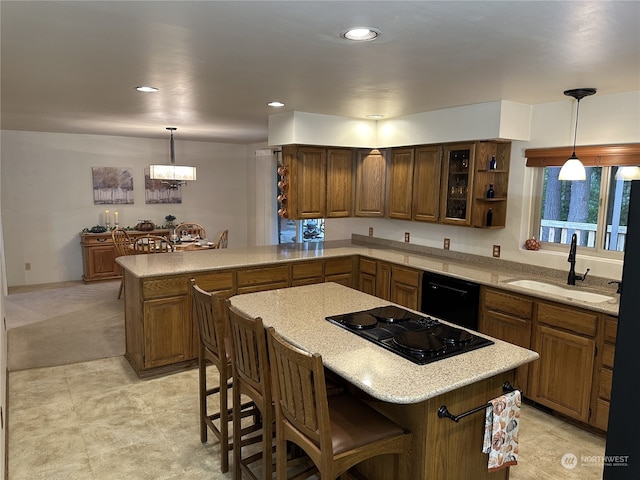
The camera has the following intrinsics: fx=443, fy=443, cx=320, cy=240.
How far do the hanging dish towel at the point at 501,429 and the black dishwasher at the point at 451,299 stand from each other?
1.77 metres

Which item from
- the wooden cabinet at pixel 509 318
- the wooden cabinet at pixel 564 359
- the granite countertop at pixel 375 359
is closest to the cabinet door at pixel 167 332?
the granite countertop at pixel 375 359

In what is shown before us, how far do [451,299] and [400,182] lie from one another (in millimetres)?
1555

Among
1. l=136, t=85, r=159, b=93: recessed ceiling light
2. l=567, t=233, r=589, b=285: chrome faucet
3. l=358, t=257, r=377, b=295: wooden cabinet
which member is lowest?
l=358, t=257, r=377, b=295: wooden cabinet

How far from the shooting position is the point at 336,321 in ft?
8.28

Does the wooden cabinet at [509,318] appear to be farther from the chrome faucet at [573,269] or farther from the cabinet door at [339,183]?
the cabinet door at [339,183]

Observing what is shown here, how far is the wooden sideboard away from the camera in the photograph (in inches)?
276

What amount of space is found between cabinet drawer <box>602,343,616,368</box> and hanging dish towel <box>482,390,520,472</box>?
1.31 meters

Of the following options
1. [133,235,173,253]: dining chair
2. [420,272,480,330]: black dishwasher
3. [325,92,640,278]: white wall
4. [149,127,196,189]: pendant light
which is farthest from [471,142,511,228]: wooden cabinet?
[149,127,196,189]: pendant light

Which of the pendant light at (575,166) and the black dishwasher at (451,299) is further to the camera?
the black dishwasher at (451,299)

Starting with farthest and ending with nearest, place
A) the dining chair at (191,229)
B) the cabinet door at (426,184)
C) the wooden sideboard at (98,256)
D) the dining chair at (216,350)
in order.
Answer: the dining chair at (191,229) → the wooden sideboard at (98,256) → the cabinet door at (426,184) → the dining chair at (216,350)

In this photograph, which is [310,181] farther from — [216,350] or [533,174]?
[216,350]

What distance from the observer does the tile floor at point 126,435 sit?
2.62 m

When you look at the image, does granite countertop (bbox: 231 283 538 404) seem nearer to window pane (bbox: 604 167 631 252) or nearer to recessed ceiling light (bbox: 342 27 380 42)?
recessed ceiling light (bbox: 342 27 380 42)

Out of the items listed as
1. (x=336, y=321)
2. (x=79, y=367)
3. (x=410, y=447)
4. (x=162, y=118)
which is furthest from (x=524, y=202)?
(x=79, y=367)
